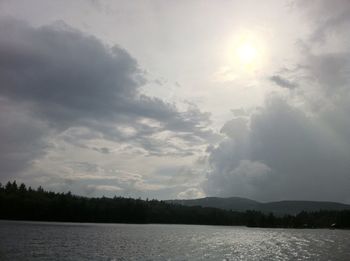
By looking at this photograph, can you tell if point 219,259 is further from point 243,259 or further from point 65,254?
point 65,254

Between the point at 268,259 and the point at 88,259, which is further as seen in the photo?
the point at 268,259

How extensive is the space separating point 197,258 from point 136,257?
12.7 metres

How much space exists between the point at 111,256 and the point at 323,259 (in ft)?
152

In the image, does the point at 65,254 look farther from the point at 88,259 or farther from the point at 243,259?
the point at 243,259

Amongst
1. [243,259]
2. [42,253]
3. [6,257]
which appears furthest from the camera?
[243,259]

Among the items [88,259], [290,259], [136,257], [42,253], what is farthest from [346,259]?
[42,253]

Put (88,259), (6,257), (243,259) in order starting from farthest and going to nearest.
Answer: (243,259) → (88,259) → (6,257)

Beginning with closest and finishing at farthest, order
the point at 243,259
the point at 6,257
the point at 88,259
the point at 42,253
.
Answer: the point at 6,257 → the point at 88,259 → the point at 42,253 → the point at 243,259

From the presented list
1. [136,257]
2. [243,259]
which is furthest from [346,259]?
[136,257]

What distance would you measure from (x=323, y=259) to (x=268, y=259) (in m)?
12.0

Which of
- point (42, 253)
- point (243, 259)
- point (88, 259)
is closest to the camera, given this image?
point (88, 259)

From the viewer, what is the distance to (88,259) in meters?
74.5

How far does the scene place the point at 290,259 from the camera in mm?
89125

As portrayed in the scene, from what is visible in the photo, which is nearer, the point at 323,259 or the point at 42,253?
the point at 42,253
